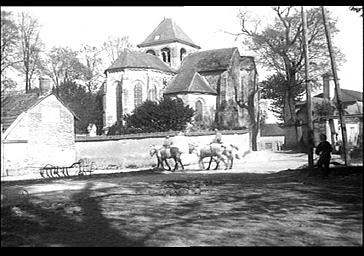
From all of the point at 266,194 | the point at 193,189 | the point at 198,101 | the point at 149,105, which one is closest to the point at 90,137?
the point at 149,105

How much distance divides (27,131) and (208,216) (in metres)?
0.94

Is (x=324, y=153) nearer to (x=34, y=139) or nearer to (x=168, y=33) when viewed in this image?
(x=34, y=139)

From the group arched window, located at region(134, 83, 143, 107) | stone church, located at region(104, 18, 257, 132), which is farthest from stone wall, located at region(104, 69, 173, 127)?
arched window, located at region(134, 83, 143, 107)

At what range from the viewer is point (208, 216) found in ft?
6.18

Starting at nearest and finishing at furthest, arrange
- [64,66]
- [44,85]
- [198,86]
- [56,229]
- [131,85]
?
1. [56,229]
2. [44,85]
3. [64,66]
4. [198,86]
5. [131,85]

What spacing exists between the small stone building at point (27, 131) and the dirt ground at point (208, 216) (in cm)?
12

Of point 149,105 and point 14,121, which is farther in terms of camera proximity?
point 149,105

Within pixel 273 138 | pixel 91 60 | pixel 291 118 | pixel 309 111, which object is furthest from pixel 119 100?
pixel 309 111

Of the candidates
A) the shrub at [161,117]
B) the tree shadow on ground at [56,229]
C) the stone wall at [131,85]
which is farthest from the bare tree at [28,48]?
the stone wall at [131,85]

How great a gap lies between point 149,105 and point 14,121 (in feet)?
36.5

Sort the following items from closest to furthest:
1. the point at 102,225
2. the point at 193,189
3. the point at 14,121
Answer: the point at 14,121 → the point at 102,225 → the point at 193,189

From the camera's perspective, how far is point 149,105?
12.6 m
